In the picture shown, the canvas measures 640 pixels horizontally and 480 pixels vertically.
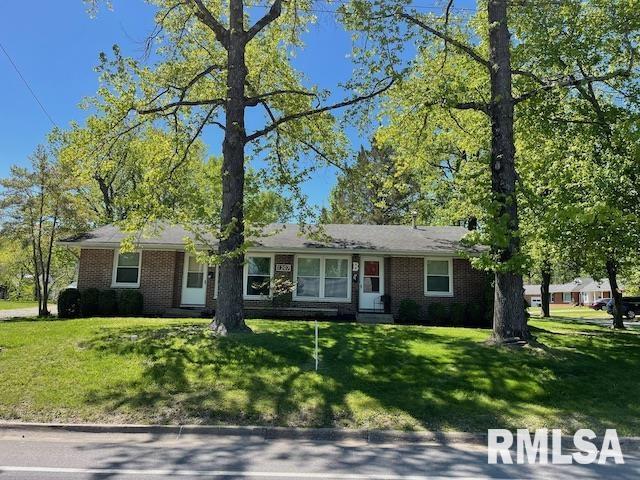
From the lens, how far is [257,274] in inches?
787

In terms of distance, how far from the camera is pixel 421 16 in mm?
13922

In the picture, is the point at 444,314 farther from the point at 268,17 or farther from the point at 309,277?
the point at 268,17

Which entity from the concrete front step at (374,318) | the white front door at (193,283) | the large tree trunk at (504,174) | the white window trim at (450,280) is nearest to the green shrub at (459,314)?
the white window trim at (450,280)

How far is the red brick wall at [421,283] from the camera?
19.2 metres

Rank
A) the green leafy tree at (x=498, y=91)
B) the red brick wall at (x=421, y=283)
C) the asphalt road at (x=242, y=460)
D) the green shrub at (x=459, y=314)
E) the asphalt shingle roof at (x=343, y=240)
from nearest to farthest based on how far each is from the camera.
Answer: the asphalt road at (x=242, y=460) < the green leafy tree at (x=498, y=91) < the green shrub at (x=459, y=314) < the asphalt shingle roof at (x=343, y=240) < the red brick wall at (x=421, y=283)

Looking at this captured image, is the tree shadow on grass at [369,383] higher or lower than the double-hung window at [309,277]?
lower

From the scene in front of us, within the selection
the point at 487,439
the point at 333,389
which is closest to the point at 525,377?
the point at 487,439

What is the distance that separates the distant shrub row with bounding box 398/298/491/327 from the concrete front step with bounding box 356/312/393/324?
592 mm

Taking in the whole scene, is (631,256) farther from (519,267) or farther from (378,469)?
(378,469)

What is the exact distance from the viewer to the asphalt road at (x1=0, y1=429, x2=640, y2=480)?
540cm

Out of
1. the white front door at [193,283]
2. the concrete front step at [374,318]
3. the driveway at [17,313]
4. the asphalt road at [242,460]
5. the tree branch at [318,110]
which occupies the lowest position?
the asphalt road at [242,460]

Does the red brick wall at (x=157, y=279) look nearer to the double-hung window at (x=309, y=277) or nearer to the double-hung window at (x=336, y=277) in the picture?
the double-hung window at (x=309, y=277)

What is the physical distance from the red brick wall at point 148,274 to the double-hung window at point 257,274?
2.92 m

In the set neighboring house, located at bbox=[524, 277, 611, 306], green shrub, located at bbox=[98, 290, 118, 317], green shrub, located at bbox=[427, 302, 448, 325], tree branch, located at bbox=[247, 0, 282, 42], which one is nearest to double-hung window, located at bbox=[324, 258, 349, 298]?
green shrub, located at bbox=[427, 302, 448, 325]
